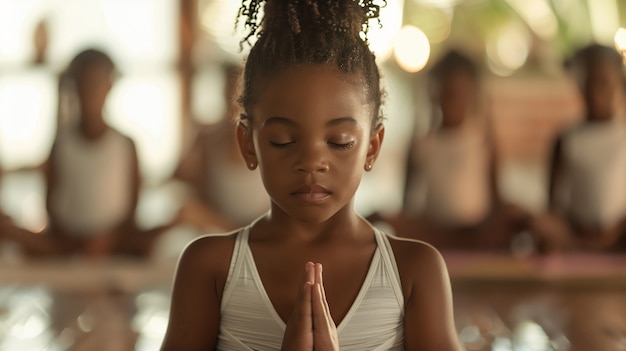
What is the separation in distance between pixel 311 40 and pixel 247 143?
0.57 ft

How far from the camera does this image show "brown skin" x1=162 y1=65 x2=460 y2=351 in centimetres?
107

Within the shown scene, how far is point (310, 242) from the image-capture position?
117cm

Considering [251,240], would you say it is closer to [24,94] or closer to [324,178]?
[324,178]

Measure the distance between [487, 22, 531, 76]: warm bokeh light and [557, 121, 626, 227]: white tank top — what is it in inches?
95.3

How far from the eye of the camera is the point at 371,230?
3.97 ft

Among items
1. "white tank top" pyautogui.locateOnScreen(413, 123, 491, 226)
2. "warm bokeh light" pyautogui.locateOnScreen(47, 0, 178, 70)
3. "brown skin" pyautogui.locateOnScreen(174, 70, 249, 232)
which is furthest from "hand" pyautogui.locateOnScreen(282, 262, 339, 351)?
"warm bokeh light" pyautogui.locateOnScreen(47, 0, 178, 70)

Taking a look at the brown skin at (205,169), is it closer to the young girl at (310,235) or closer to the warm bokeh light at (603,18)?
the young girl at (310,235)

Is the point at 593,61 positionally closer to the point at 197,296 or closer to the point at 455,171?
the point at 455,171

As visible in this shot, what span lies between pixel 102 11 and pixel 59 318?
3.09 m

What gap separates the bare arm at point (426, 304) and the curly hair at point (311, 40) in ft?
0.73

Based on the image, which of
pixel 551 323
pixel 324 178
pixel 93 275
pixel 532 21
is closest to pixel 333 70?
pixel 324 178

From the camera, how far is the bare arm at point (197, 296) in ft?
3.78

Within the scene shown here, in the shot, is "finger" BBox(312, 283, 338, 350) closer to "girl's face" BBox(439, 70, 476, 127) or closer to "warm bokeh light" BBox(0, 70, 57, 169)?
"girl's face" BBox(439, 70, 476, 127)

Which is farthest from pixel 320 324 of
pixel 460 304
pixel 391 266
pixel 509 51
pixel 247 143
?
pixel 509 51
